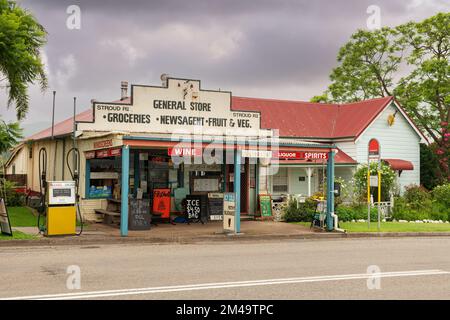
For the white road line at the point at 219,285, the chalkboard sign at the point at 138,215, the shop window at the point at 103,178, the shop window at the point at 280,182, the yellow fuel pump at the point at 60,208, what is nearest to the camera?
the white road line at the point at 219,285

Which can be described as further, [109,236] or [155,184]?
[155,184]

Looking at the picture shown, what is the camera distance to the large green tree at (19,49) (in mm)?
17062

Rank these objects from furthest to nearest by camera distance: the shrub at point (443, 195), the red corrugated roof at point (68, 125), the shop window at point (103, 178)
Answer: the shrub at point (443, 195) → the red corrugated roof at point (68, 125) → the shop window at point (103, 178)

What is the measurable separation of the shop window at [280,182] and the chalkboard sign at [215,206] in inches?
214

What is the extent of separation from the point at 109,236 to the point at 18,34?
253 inches

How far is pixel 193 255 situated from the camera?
45.6ft

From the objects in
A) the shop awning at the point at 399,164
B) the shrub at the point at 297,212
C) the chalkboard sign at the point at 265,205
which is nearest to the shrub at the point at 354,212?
the shrub at the point at 297,212

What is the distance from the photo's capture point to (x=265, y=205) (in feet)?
78.5

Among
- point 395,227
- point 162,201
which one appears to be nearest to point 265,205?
point 162,201

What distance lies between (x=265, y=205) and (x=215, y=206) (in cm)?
237

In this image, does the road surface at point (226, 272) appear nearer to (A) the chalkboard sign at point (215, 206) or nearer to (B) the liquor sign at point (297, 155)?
(B) the liquor sign at point (297, 155)

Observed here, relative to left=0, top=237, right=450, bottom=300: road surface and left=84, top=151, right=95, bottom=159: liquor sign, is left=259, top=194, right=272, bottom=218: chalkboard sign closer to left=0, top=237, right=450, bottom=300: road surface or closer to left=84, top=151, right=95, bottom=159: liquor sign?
left=84, top=151, right=95, bottom=159: liquor sign

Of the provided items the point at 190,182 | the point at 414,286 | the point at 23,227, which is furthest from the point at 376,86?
the point at 414,286
